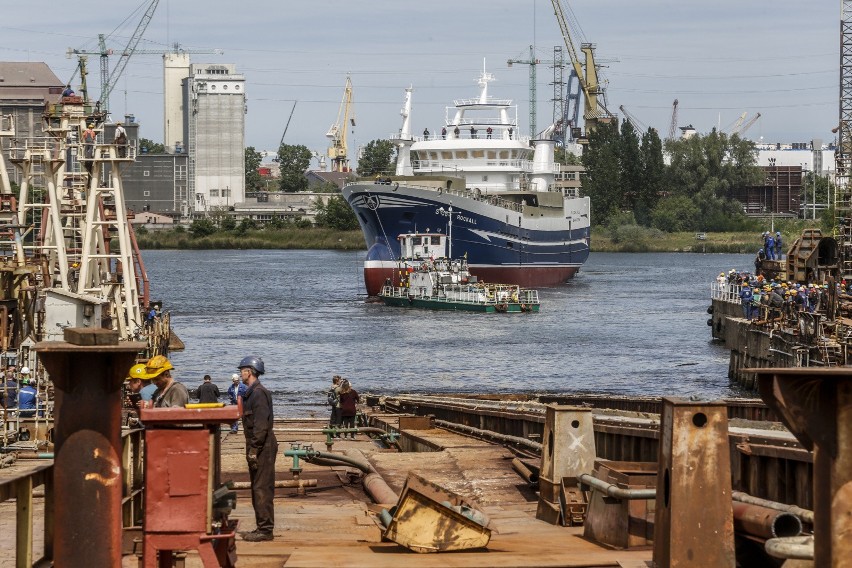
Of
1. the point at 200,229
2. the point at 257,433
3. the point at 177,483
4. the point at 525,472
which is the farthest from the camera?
the point at 200,229

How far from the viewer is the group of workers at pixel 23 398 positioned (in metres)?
19.1

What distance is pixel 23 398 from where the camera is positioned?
20156 millimetres

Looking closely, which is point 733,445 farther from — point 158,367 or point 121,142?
point 121,142

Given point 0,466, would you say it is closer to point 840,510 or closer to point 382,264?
point 840,510

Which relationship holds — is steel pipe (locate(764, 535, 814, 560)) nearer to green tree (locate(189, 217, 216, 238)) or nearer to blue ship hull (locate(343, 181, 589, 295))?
blue ship hull (locate(343, 181, 589, 295))

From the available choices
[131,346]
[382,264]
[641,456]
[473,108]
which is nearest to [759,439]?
[641,456]

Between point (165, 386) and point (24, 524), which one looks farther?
point (165, 386)

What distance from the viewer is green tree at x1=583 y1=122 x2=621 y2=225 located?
16925cm

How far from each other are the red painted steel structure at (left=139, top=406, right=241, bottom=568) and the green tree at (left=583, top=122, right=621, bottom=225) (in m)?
162

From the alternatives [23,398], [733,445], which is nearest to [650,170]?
[23,398]

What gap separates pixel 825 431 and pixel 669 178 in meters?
175

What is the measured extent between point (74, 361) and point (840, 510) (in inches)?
163

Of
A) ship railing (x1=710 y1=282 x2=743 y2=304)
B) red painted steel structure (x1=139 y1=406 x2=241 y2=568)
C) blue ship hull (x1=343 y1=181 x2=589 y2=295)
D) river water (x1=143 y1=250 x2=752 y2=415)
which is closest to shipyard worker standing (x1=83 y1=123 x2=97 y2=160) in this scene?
river water (x1=143 y1=250 x2=752 y2=415)

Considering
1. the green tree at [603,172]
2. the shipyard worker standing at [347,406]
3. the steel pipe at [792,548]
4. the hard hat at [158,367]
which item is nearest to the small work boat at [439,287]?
the shipyard worker standing at [347,406]
